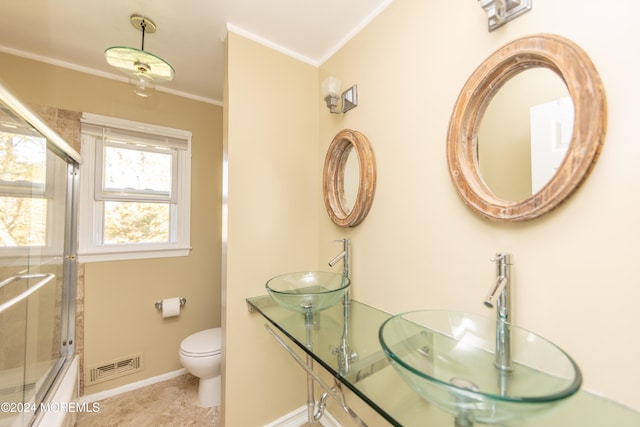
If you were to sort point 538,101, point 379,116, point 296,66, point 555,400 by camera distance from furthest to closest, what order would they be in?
point 296,66 < point 379,116 < point 538,101 < point 555,400

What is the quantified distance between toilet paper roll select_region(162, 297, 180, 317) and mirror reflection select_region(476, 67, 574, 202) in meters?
2.32

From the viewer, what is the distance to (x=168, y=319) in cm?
213

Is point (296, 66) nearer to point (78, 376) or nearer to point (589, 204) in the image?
point (589, 204)

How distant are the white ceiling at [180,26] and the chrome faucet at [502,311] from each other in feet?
4.43

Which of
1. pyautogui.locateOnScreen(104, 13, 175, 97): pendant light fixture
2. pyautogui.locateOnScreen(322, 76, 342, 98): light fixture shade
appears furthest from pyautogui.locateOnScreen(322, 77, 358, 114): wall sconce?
pyautogui.locateOnScreen(104, 13, 175, 97): pendant light fixture

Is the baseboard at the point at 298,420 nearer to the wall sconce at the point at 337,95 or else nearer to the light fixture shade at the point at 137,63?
the wall sconce at the point at 337,95

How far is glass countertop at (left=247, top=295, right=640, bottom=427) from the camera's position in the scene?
648 mm

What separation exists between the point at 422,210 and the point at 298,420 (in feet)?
5.03

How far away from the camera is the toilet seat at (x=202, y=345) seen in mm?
1727

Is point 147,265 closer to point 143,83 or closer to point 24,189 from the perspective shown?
point 24,189

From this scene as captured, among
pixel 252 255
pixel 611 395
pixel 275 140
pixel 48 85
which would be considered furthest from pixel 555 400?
pixel 48 85

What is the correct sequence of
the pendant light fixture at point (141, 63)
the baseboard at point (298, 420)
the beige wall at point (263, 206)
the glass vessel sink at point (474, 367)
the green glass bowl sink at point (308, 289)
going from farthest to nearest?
the baseboard at point (298, 420) < the beige wall at point (263, 206) < the pendant light fixture at point (141, 63) < the green glass bowl sink at point (308, 289) < the glass vessel sink at point (474, 367)

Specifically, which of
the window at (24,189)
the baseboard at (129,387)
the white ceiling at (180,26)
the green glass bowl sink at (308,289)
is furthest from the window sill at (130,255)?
the white ceiling at (180,26)

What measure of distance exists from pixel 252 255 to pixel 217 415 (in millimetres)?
1190
